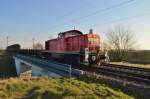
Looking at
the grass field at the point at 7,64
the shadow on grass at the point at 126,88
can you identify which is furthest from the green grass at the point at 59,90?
the grass field at the point at 7,64

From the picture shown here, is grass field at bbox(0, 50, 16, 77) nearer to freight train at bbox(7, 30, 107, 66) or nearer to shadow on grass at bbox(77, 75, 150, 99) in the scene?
freight train at bbox(7, 30, 107, 66)

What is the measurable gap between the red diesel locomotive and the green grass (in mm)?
8850

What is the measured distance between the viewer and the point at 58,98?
496 inches

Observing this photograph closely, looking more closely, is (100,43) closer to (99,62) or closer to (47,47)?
(99,62)

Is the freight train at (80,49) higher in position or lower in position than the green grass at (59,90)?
higher

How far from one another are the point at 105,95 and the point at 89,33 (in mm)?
14482

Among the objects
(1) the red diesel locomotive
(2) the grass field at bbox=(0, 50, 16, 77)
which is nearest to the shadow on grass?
(1) the red diesel locomotive

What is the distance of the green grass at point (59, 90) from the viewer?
1277 cm

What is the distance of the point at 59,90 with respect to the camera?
13961 mm

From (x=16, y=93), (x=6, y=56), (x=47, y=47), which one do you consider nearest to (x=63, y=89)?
(x=16, y=93)

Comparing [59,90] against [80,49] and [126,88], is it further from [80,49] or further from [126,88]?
[80,49]

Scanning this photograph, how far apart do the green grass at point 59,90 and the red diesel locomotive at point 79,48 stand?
8.85 metres

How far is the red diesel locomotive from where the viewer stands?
25281mm

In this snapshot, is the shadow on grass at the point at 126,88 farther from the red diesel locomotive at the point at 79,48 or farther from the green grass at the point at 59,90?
the red diesel locomotive at the point at 79,48
